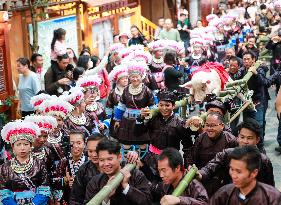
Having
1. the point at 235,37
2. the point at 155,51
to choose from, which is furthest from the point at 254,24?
the point at 155,51

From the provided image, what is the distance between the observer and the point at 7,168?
6.99m

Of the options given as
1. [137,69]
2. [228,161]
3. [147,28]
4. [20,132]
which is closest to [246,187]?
[228,161]

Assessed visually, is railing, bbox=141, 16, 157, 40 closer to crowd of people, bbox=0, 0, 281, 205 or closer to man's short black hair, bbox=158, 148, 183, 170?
crowd of people, bbox=0, 0, 281, 205

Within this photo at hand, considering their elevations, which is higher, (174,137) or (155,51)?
(155,51)

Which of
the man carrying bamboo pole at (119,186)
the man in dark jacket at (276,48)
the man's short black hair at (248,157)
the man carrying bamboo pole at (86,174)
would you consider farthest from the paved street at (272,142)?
the man's short black hair at (248,157)

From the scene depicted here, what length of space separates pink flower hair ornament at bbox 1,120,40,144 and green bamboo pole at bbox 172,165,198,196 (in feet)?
7.43

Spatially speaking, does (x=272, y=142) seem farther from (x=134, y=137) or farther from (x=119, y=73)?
(x=134, y=137)

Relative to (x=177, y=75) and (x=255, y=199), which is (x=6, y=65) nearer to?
(x=177, y=75)

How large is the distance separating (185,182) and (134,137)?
4524mm

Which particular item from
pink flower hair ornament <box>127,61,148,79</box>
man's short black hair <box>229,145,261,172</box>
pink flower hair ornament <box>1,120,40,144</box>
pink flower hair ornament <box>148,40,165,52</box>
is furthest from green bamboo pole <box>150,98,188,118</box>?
pink flower hair ornament <box>148,40,165,52</box>

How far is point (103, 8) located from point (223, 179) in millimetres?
13455

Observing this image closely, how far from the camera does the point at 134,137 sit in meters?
9.87

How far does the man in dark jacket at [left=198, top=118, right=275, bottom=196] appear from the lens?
621cm

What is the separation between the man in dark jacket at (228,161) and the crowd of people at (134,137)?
0.01 metres
